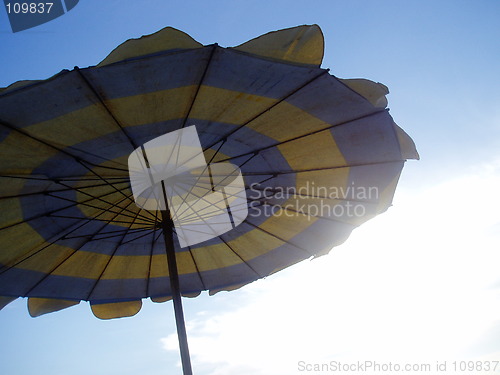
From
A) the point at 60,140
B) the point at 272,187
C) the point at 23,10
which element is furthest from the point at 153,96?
the point at 23,10

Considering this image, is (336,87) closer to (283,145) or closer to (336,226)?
(283,145)

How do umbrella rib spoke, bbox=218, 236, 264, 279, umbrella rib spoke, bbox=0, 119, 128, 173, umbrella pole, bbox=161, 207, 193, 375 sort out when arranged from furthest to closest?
umbrella rib spoke, bbox=218, 236, 264, 279, umbrella pole, bbox=161, 207, 193, 375, umbrella rib spoke, bbox=0, 119, 128, 173

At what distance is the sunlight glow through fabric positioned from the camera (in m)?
4.80

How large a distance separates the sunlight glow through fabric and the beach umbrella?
23 mm

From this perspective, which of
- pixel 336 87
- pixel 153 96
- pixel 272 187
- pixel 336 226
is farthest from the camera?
pixel 336 226

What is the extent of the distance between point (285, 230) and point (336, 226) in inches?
32.7

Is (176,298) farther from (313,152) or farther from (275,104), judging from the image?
(275,104)

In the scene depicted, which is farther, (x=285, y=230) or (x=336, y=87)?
(x=285, y=230)

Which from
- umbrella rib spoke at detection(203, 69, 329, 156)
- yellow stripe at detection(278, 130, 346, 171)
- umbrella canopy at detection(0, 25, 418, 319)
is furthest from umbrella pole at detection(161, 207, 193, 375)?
yellow stripe at detection(278, 130, 346, 171)

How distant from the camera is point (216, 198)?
20.7 feet

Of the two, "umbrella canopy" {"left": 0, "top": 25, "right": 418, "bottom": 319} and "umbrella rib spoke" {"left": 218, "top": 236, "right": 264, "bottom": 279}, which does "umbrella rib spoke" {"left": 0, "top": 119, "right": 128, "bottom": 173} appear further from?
"umbrella rib spoke" {"left": 218, "top": 236, "right": 264, "bottom": 279}

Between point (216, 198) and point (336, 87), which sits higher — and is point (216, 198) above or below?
below

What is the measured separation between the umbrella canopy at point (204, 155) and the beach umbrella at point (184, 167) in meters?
0.02

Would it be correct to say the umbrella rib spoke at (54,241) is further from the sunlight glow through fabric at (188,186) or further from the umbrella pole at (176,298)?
the umbrella pole at (176,298)
